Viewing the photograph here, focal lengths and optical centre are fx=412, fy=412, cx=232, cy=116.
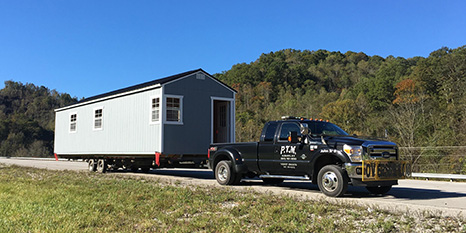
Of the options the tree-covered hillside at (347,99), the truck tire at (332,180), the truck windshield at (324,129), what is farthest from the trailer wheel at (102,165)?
the tree-covered hillside at (347,99)

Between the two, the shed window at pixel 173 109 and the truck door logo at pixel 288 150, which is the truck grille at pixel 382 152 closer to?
the truck door logo at pixel 288 150

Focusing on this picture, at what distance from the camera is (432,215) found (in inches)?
261

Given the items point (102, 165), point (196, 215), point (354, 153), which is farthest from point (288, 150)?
point (102, 165)

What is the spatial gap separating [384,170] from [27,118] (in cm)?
9730

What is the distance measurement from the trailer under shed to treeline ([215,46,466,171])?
1015 cm

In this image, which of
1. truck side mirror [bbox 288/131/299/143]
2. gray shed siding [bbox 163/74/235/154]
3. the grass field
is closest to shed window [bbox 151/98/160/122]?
gray shed siding [bbox 163/74/235/154]

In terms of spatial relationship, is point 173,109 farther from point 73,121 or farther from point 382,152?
point 73,121

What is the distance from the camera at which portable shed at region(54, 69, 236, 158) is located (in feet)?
48.7

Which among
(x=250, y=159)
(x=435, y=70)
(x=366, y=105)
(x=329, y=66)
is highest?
(x=329, y=66)

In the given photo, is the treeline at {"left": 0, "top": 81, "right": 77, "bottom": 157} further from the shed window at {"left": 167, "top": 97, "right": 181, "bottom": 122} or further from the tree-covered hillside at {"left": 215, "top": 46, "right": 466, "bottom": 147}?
the shed window at {"left": 167, "top": 97, "right": 181, "bottom": 122}

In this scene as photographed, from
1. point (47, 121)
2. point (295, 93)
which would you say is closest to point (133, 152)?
point (295, 93)

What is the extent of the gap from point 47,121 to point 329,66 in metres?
65.9

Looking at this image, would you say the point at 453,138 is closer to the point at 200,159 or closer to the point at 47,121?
the point at 200,159

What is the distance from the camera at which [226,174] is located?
12133 mm
